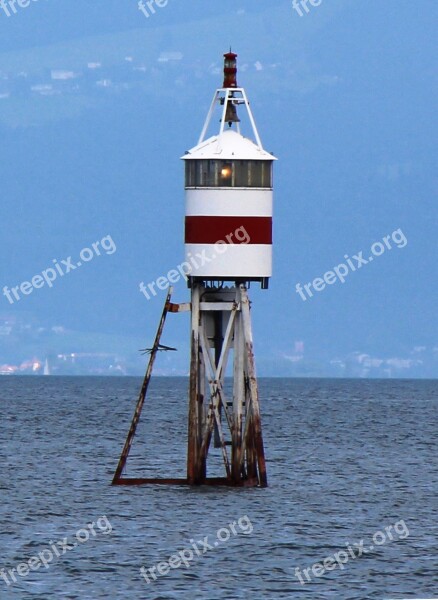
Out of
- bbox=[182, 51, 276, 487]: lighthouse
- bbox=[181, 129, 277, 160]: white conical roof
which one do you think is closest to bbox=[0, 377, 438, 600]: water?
bbox=[182, 51, 276, 487]: lighthouse

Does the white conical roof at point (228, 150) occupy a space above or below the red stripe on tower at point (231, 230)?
above

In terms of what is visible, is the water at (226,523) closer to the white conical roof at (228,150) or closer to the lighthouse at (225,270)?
the lighthouse at (225,270)

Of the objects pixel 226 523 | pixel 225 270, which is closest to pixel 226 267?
pixel 225 270

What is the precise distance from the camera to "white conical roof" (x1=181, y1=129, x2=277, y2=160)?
43.1 metres

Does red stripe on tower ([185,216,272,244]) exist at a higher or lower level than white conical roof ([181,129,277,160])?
lower

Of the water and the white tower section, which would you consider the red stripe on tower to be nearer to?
the white tower section

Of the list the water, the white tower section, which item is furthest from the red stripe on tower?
the water

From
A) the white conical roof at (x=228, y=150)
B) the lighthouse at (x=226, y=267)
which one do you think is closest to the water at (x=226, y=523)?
the lighthouse at (x=226, y=267)

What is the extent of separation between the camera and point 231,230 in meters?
42.9

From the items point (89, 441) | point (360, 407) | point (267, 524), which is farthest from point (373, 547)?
point (360, 407)

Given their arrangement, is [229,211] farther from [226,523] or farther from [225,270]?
[226,523]

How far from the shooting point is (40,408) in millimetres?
122500

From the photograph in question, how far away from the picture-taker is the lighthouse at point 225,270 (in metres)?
42.8

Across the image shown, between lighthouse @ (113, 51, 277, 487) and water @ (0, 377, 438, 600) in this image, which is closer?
water @ (0, 377, 438, 600)
